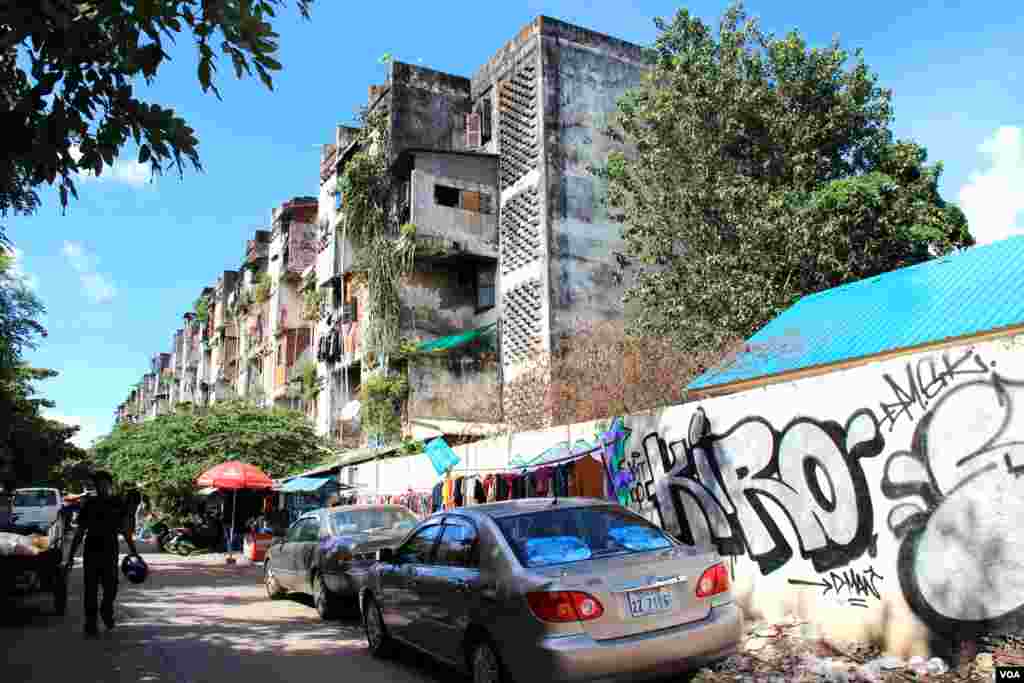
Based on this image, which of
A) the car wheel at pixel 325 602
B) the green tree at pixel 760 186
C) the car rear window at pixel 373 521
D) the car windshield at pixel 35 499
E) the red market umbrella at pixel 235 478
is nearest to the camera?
the car wheel at pixel 325 602

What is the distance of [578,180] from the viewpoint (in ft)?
81.1

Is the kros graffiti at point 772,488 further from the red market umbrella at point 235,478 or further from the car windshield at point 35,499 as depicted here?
the car windshield at point 35,499

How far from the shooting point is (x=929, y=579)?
6555 millimetres

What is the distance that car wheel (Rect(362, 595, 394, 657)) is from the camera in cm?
801

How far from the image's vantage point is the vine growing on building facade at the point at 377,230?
1040 inches

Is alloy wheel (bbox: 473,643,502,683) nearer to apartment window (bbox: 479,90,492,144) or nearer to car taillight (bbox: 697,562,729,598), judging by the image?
car taillight (bbox: 697,562,729,598)

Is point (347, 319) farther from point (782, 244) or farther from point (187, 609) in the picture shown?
point (187, 609)

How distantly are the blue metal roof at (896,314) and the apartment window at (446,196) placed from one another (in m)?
14.0

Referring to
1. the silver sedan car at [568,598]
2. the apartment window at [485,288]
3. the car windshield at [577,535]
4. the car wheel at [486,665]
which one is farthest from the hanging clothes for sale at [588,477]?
the apartment window at [485,288]

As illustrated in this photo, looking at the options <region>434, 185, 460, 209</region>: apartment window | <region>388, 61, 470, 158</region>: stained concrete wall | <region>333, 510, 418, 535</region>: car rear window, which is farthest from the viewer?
<region>388, 61, 470, 158</region>: stained concrete wall

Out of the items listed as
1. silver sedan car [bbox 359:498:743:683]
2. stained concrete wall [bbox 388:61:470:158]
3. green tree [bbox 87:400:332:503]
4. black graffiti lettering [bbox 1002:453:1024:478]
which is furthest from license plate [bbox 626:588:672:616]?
green tree [bbox 87:400:332:503]

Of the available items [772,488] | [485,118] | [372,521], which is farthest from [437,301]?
[772,488]

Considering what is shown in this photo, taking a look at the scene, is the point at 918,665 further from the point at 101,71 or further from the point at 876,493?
the point at 101,71

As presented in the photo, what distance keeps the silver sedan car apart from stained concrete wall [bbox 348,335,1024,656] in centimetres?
190
